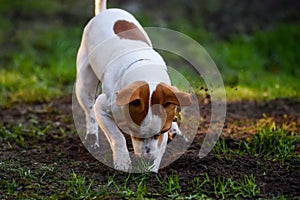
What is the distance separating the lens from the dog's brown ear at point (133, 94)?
182 inches

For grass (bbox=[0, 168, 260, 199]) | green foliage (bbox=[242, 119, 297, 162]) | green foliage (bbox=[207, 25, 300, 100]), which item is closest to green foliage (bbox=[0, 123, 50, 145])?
grass (bbox=[0, 168, 260, 199])

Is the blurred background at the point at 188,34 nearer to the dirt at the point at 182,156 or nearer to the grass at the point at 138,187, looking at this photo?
the dirt at the point at 182,156

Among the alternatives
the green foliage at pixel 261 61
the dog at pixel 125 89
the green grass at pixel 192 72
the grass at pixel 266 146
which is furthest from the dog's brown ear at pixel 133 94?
the green foliage at pixel 261 61

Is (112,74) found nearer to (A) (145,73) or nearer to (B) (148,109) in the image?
(A) (145,73)

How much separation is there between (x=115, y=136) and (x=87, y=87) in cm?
118

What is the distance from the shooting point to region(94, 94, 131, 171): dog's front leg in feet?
16.9

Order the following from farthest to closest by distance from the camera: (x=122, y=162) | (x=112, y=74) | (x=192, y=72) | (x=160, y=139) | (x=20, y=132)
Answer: (x=192, y=72)
(x=20, y=132)
(x=112, y=74)
(x=122, y=162)
(x=160, y=139)

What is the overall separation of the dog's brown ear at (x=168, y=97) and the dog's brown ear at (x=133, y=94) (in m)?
0.07

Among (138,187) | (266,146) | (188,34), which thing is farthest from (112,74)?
(188,34)

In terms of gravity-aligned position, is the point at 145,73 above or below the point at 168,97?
above

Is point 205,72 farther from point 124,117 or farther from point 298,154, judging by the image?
point 124,117

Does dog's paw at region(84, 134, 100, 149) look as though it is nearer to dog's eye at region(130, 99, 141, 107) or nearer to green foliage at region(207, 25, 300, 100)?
dog's eye at region(130, 99, 141, 107)

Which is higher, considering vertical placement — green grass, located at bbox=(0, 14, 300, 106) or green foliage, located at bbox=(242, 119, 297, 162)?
green foliage, located at bbox=(242, 119, 297, 162)

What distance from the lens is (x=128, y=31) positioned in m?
5.73
